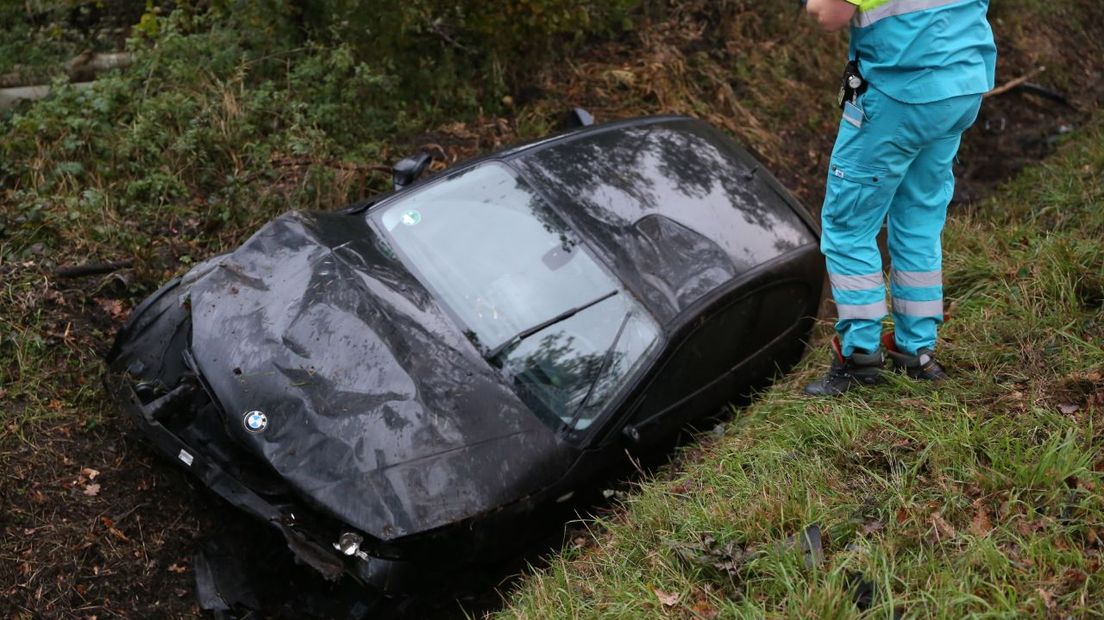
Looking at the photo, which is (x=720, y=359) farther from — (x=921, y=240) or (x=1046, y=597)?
(x=1046, y=597)

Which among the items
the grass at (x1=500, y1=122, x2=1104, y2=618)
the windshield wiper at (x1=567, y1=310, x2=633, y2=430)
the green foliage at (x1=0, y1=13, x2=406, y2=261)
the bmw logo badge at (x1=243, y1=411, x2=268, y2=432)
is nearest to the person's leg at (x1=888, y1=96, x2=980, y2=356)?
the grass at (x1=500, y1=122, x2=1104, y2=618)

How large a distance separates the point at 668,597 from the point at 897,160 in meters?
1.83

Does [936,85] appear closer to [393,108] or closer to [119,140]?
[393,108]

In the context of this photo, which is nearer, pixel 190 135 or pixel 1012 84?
pixel 190 135

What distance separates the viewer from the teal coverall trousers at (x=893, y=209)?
3.64 m

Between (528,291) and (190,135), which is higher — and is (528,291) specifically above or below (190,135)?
above

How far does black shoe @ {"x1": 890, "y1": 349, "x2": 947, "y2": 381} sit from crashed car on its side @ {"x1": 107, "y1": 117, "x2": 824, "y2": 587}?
635 millimetres

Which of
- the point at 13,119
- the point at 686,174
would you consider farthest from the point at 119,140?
the point at 686,174

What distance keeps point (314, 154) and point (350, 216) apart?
5.58ft

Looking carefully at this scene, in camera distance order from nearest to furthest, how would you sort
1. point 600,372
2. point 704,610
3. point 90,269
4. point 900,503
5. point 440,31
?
point 704,610
point 900,503
point 600,372
point 90,269
point 440,31

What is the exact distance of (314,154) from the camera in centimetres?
614

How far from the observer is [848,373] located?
425cm

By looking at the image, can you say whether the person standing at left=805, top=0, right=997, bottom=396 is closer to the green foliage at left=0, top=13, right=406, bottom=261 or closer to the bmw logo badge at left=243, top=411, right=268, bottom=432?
the bmw logo badge at left=243, top=411, right=268, bottom=432

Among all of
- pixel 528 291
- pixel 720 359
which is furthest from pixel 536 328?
pixel 720 359
